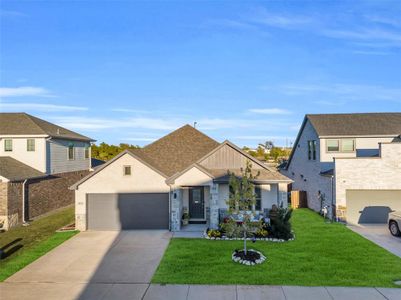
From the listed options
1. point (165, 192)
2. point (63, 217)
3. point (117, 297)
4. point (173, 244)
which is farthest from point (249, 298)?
point (63, 217)

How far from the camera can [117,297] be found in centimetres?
902

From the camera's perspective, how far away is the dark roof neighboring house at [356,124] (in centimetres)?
2175

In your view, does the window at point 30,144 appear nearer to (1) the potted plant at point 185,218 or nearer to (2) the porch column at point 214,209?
Result: (1) the potted plant at point 185,218

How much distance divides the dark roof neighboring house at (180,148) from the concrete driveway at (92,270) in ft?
22.5

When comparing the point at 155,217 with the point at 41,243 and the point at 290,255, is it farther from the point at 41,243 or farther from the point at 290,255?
the point at 290,255

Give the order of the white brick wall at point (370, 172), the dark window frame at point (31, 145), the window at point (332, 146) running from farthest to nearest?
the dark window frame at point (31, 145), the window at point (332, 146), the white brick wall at point (370, 172)

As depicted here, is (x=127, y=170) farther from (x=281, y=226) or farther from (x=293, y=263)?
(x=293, y=263)

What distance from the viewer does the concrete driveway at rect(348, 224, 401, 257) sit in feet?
44.3

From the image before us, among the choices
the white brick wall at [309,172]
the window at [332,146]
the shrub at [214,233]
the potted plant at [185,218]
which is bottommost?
the shrub at [214,233]

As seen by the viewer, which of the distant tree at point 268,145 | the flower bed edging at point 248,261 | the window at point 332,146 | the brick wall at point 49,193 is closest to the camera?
the flower bed edging at point 248,261

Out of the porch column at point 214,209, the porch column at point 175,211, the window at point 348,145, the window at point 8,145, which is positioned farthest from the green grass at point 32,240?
the window at point 348,145

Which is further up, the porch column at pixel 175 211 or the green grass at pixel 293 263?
the porch column at pixel 175 211

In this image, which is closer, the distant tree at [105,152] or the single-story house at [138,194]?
the single-story house at [138,194]

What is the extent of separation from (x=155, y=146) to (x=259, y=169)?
9480 millimetres
